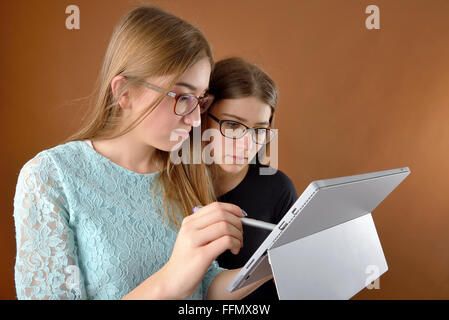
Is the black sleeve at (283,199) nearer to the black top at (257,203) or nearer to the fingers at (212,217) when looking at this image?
the black top at (257,203)

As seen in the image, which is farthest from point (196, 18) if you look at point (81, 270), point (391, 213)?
point (391, 213)

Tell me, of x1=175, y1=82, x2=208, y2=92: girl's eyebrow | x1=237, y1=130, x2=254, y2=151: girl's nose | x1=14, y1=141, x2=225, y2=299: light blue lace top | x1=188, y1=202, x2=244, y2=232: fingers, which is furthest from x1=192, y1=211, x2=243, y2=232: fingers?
x1=237, y1=130, x2=254, y2=151: girl's nose

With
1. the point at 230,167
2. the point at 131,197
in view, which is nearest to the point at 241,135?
the point at 230,167

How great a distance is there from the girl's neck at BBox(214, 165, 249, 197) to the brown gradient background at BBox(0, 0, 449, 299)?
0.98 meters

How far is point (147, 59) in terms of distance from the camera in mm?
980

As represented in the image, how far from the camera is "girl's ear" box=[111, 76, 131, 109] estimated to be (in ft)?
3.33

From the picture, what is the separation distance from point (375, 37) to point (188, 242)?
90.1 inches

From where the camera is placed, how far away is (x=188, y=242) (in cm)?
75

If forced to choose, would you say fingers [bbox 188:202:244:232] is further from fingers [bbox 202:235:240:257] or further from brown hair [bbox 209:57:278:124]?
brown hair [bbox 209:57:278:124]

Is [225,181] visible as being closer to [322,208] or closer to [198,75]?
[198,75]

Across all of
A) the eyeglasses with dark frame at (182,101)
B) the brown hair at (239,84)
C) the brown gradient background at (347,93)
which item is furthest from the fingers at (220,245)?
the brown gradient background at (347,93)

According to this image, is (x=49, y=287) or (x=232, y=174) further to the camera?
(x=232, y=174)
